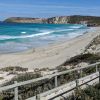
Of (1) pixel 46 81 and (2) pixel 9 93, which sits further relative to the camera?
(1) pixel 46 81

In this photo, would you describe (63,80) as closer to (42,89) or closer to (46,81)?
(46,81)

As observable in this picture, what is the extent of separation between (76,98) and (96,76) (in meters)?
2.76

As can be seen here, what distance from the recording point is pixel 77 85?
10.6m

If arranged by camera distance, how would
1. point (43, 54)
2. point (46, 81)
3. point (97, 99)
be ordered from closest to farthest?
1. point (97, 99)
2. point (46, 81)
3. point (43, 54)

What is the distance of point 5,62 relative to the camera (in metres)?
26.4

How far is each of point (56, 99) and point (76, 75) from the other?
3276 millimetres

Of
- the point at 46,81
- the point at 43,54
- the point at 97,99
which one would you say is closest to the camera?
→ the point at 97,99

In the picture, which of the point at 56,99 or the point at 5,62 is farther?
the point at 5,62

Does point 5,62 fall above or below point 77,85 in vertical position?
below

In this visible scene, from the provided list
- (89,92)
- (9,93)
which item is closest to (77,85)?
(89,92)

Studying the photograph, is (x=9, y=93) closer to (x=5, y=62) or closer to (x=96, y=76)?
(x=96, y=76)

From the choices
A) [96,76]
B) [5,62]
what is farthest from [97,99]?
[5,62]

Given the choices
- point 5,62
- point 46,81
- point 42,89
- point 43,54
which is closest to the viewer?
point 42,89

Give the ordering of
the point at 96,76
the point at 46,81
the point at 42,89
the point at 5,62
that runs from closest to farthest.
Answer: the point at 42,89 → the point at 46,81 → the point at 96,76 → the point at 5,62
